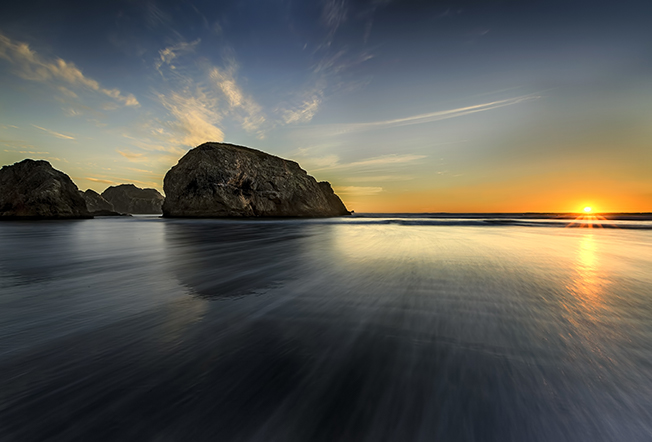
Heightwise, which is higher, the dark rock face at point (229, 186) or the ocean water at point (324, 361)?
the dark rock face at point (229, 186)

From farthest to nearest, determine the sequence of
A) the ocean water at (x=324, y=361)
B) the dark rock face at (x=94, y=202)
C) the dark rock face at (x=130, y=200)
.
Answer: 1. the dark rock face at (x=130, y=200)
2. the dark rock face at (x=94, y=202)
3. the ocean water at (x=324, y=361)

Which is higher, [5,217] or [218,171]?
[218,171]

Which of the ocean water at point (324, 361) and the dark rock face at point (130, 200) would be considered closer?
the ocean water at point (324, 361)

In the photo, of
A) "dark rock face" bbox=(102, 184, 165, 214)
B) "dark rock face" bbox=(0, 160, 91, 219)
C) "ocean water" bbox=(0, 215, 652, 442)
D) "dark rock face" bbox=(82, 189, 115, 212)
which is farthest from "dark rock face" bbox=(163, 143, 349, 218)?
"dark rock face" bbox=(102, 184, 165, 214)

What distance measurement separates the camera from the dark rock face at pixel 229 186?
61344 millimetres

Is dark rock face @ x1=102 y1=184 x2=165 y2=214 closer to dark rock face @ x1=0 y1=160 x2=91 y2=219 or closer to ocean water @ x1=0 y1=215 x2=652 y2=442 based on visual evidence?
dark rock face @ x1=0 y1=160 x2=91 y2=219

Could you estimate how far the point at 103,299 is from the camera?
407 cm

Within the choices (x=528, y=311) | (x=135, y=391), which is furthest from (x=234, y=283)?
(x=528, y=311)

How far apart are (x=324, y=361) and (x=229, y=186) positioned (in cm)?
6653

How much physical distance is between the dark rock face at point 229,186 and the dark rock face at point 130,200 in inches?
4523

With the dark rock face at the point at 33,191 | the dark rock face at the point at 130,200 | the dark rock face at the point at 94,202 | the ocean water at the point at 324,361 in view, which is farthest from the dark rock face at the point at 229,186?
the dark rock face at the point at 130,200

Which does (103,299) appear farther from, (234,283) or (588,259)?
→ (588,259)

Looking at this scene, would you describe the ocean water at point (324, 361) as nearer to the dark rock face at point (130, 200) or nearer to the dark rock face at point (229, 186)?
the dark rock face at point (229, 186)

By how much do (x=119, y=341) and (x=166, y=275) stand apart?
3479 mm
